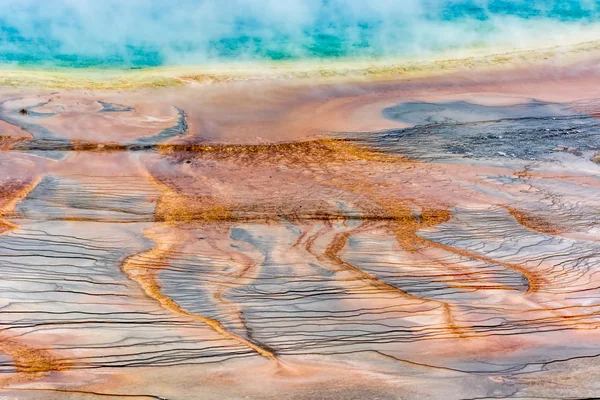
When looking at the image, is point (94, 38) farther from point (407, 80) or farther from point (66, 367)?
point (66, 367)

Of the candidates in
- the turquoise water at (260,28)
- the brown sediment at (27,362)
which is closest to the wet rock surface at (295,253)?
the brown sediment at (27,362)

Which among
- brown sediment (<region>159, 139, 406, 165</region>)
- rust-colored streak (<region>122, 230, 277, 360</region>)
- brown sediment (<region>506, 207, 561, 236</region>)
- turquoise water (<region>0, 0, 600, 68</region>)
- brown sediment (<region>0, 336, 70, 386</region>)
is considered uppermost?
turquoise water (<region>0, 0, 600, 68</region>)

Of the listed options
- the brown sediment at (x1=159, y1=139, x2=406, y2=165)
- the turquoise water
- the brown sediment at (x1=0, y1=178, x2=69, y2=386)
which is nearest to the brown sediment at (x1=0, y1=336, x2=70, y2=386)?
the brown sediment at (x1=0, y1=178, x2=69, y2=386)

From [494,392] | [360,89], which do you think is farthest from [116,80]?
[494,392]

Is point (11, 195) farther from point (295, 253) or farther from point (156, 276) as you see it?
point (295, 253)

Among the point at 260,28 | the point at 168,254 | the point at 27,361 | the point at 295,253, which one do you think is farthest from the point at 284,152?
the point at 260,28

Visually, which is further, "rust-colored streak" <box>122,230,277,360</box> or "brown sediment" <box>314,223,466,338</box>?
"brown sediment" <box>314,223,466,338</box>

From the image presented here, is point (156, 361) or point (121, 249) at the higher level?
point (121, 249)

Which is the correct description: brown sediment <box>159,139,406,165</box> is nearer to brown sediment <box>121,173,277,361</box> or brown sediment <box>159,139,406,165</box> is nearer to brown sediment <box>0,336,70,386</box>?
brown sediment <box>121,173,277,361</box>
